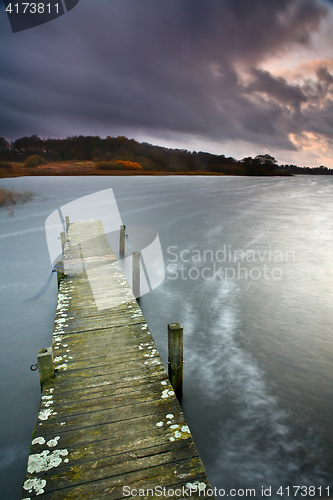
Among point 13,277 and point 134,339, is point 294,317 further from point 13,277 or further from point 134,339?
point 13,277

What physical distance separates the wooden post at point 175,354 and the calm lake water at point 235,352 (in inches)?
19.2

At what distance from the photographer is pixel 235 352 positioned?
6.09 meters

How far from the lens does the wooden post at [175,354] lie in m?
4.27

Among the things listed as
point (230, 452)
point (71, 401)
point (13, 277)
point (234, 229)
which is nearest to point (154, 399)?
point (71, 401)

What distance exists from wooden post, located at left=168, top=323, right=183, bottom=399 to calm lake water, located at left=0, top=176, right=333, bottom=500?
19.2 inches

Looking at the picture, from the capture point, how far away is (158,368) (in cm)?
398

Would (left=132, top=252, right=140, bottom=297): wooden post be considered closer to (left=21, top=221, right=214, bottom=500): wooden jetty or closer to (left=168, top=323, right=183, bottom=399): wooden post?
(left=21, top=221, right=214, bottom=500): wooden jetty
